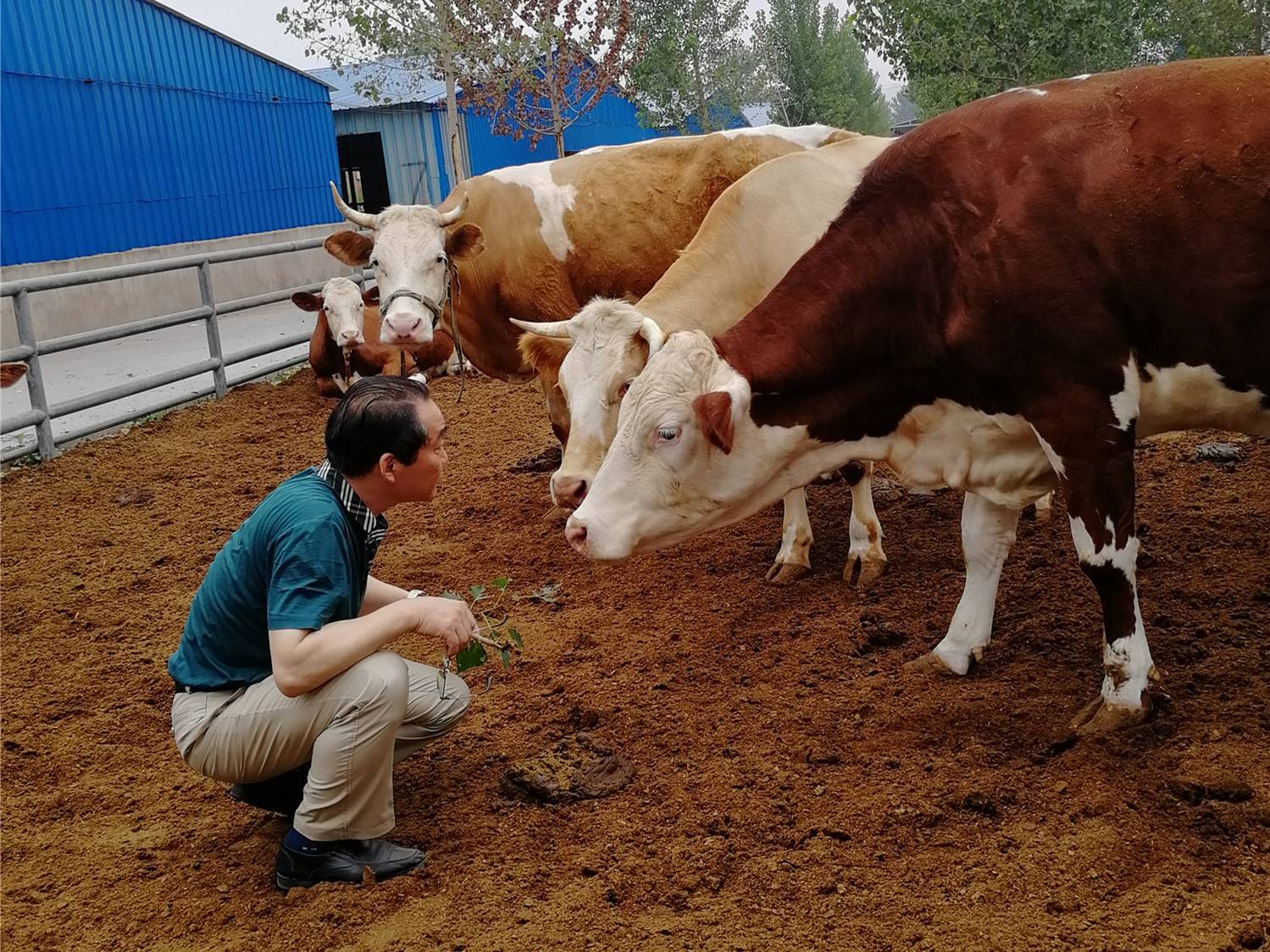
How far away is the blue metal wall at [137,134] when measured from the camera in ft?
46.6

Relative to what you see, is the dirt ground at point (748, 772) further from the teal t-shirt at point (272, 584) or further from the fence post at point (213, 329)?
the fence post at point (213, 329)

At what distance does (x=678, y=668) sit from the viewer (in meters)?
4.29

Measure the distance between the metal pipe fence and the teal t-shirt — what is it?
5541mm

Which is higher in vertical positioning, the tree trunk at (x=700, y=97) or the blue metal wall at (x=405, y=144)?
the tree trunk at (x=700, y=97)

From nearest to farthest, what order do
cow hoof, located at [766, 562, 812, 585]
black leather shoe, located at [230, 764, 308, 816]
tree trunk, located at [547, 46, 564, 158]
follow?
black leather shoe, located at [230, 764, 308, 816], cow hoof, located at [766, 562, 812, 585], tree trunk, located at [547, 46, 564, 158]

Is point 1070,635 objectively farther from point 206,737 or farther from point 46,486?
point 46,486

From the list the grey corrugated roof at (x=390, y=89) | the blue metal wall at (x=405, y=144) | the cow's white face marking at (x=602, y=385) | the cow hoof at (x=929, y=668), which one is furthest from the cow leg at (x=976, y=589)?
the blue metal wall at (x=405, y=144)

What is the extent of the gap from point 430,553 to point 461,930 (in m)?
3.30

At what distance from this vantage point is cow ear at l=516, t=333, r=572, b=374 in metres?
5.62

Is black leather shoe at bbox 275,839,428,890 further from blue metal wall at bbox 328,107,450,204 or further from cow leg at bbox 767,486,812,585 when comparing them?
blue metal wall at bbox 328,107,450,204

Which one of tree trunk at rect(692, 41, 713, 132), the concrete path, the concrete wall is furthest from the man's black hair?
tree trunk at rect(692, 41, 713, 132)

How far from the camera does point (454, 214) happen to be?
707 centimetres

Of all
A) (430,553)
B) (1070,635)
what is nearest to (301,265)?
(430,553)

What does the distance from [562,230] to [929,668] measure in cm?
387
